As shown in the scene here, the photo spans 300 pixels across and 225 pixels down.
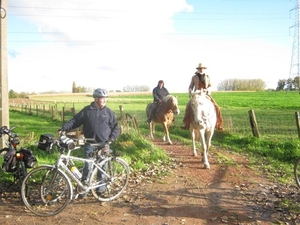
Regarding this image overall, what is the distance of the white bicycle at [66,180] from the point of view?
508cm

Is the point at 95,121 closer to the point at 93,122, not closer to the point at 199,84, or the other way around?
the point at 93,122

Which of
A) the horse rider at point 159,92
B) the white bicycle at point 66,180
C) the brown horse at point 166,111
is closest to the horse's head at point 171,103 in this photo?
the brown horse at point 166,111

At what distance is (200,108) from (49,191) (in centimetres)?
492

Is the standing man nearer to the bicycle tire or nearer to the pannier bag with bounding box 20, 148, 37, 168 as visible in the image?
the pannier bag with bounding box 20, 148, 37, 168

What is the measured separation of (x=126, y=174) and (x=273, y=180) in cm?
368

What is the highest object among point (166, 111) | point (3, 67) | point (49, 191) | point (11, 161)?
point (3, 67)

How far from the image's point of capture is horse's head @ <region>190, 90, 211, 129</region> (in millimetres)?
8484

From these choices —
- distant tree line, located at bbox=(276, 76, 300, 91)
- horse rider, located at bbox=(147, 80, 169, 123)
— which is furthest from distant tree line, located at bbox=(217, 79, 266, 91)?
horse rider, located at bbox=(147, 80, 169, 123)

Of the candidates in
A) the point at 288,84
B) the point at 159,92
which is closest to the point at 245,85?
the point at 288,84

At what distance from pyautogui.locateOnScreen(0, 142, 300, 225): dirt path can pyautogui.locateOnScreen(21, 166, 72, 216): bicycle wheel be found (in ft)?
0.53

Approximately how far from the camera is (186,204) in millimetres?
5520

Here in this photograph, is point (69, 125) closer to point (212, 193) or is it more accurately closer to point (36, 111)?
point (212, 193)

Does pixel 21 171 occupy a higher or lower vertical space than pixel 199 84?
lower

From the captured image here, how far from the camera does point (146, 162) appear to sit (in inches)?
336
